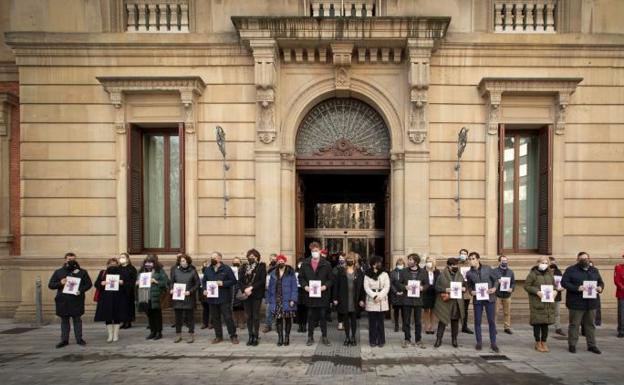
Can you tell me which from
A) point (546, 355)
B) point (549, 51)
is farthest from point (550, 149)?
point (546, 355)

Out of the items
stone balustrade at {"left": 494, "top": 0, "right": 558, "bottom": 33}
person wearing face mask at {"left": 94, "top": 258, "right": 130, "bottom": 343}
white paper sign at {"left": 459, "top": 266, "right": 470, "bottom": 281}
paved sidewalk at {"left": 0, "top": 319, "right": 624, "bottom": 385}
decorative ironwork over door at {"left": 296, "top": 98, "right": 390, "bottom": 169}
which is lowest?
paved sidewalk at {"left": 0, "top": 319, "right": 624, "bottom": 385}

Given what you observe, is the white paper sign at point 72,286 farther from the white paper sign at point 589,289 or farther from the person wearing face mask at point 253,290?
the white paper sign at point 589,289

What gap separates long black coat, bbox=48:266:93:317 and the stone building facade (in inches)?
90.5

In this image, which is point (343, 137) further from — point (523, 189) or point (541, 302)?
point (541, 302)

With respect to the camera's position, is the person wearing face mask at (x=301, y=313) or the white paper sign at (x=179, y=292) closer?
the white paper sign at (x=179, y=292)

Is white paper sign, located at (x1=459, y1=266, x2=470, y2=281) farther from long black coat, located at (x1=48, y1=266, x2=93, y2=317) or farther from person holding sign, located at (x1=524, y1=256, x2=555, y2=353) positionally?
long black coat, located at (x1=48, y1=266, x2=93, y2=317)

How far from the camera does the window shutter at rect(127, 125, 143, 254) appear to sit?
12.6 m

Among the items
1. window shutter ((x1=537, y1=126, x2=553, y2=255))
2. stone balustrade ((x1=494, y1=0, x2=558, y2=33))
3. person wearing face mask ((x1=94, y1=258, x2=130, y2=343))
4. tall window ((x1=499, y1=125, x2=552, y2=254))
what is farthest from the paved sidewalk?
stone balustrade ((x1=494, y1=0, x2=558, y2=33))

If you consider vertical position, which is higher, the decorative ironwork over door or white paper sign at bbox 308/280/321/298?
the decorative ironwork over door

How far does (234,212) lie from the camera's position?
41.2ft

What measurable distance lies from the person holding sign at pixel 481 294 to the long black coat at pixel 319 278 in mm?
2885

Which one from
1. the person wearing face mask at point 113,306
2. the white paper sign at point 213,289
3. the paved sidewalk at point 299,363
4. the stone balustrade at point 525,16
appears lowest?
the paved sidewalk at point 299,363

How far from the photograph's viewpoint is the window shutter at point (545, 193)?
40.9 ft

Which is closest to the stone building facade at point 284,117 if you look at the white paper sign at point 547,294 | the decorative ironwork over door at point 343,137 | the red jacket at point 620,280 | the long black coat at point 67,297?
the decorative ironwork over door at point 343,137
